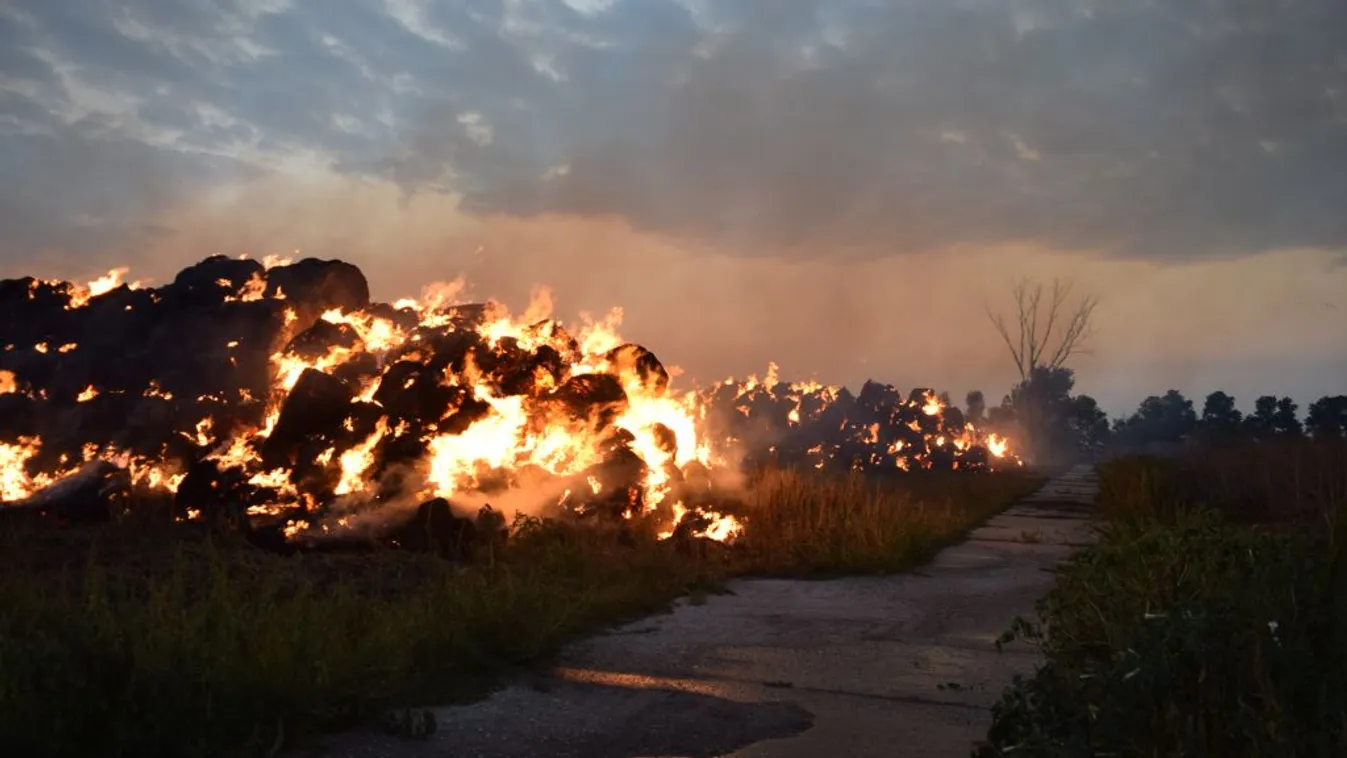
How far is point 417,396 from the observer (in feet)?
44.0

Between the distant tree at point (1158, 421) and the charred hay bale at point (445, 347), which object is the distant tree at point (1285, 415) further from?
the charred hay bale at point (445, 347)

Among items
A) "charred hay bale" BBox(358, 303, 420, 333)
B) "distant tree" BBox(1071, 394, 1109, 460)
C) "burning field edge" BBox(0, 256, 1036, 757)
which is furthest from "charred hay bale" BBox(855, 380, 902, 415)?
"distant tree" BBox(1071, 394, 1109, 460)

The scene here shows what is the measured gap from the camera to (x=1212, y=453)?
30438 mm

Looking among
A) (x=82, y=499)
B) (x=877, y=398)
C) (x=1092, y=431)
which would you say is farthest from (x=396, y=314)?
(x=1092, y=431)

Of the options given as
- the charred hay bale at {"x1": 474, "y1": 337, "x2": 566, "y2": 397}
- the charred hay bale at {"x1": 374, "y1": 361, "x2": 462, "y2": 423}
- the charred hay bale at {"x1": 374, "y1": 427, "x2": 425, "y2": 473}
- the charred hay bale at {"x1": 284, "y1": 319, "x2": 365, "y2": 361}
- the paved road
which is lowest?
the paved road

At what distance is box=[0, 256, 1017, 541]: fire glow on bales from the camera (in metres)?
13.2

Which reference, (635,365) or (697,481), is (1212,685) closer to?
(635,365)

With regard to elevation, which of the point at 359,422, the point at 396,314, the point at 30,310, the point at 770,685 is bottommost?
the point at 770,685

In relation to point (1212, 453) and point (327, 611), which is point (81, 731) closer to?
point (327, 611)

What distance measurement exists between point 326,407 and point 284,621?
23.8 ft

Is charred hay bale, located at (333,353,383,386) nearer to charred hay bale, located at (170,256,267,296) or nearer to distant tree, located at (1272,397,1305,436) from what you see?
charred hay bale, located at (170,256,267,296)

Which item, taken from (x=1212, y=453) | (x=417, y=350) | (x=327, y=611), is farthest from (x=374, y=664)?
(x=1212, y=453)

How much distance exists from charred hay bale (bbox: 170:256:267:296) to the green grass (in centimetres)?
499

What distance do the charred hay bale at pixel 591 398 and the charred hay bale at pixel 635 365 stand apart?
1.86 feet
